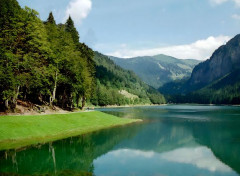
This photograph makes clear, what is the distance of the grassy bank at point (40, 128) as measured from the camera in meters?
38.2

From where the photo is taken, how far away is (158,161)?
31.9 meters

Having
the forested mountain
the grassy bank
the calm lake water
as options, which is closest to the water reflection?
the calm lake water

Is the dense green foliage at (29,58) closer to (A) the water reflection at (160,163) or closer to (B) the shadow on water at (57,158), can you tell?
(B) the shadow on water at (57,158)

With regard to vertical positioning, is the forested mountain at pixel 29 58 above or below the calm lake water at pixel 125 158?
above

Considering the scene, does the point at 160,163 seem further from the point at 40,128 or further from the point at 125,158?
the point at 40,128

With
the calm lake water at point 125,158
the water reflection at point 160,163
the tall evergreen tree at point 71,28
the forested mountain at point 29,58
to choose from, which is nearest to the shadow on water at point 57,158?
the calm lake water at point 125,158

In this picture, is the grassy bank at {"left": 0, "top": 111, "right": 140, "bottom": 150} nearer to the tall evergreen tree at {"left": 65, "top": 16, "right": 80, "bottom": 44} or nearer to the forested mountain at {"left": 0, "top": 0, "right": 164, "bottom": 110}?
the forested mountain at {"left": 0, "top": 0, "right": 164, "bottom": 110}

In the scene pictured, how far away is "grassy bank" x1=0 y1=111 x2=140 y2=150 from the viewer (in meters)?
38.2

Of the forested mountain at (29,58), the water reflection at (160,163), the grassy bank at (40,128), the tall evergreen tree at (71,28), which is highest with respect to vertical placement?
the tall evergreen tree at (71,28)

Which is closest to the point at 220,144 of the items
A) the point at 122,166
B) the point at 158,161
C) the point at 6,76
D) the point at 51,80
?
the point at 158,161

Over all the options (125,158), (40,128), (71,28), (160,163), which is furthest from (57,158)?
(71,28)

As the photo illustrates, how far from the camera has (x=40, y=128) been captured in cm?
4634

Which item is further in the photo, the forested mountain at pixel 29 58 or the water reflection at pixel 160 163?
the forested mountain at pixel 29 58

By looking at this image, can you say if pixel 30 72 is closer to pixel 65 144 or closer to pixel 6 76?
pixel 6 76
